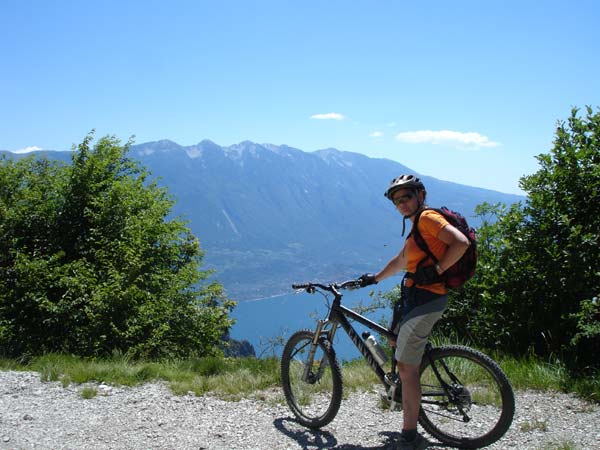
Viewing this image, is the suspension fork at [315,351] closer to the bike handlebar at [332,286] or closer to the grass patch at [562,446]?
the bike handlebar at [332,286]

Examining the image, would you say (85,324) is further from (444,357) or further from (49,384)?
(444,357)

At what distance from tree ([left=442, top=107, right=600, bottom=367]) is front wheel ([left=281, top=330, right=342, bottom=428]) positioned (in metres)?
2.36

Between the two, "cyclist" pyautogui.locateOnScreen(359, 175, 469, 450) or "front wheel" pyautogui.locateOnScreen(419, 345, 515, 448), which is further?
"front wheel" pyautogui.locateOnScreen(419, 345, 515, 448)

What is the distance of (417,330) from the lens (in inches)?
153

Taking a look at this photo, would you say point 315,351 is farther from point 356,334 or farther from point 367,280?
point 367,280

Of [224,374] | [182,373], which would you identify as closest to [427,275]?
[224,374]

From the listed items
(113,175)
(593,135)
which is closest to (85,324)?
(113,175)

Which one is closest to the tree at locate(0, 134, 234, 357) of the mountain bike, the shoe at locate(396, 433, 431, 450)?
the mountain bike

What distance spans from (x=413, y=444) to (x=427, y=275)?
1.38 meters

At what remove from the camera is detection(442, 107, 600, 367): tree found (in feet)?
18.1

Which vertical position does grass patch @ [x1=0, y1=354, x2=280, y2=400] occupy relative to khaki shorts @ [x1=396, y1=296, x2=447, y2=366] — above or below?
below

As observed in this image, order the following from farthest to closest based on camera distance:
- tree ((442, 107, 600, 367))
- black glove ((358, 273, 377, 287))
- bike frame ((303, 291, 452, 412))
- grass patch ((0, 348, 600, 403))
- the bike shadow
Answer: tree ((442, 107, 600, 367)), grass patch ((0, 348, 600, 403)), black glove ((358, 273, 377, 287)), the bike shadow, bike frame ((303, 291, 452, 412))

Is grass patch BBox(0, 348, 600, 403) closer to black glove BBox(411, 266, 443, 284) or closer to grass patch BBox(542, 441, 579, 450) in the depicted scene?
grass patch BBox(542, 441, 579, 450)

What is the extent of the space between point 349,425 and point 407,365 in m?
1.24
